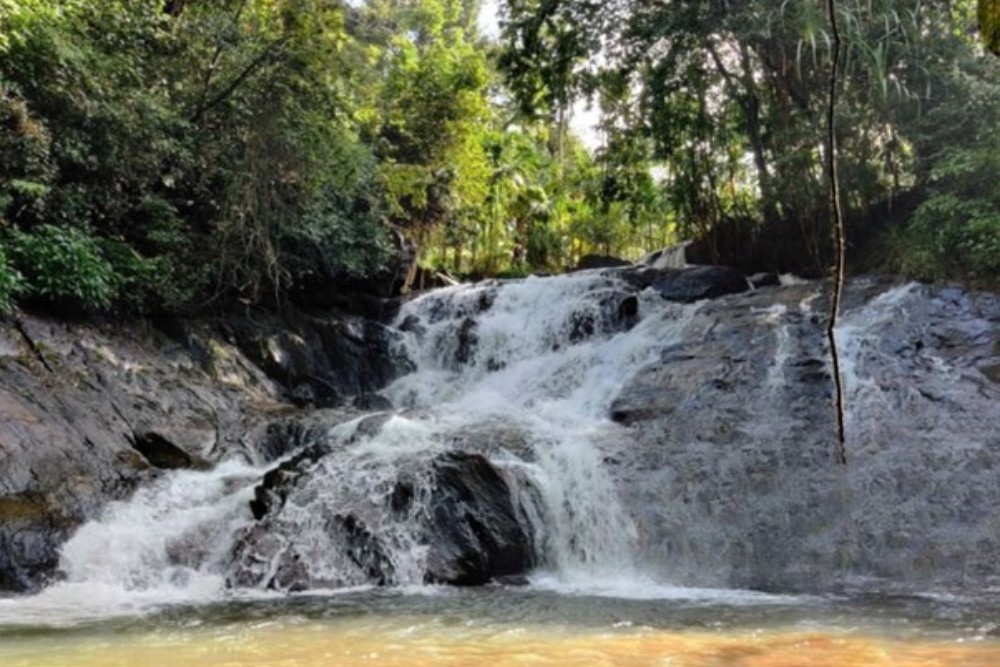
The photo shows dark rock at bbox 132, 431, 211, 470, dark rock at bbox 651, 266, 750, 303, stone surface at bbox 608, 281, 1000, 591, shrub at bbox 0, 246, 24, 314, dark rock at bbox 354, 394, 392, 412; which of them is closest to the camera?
stone surface at bbox 608, 281, 1000, 591

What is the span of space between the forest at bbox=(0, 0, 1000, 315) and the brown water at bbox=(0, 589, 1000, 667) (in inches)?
220

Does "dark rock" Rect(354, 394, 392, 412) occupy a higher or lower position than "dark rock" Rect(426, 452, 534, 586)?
higher

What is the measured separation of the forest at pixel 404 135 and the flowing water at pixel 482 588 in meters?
3.09

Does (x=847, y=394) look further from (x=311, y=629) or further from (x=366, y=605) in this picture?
(x=311, y=629)

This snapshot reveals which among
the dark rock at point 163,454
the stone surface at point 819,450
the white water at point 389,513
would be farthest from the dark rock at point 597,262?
the dark rock at point 163,454

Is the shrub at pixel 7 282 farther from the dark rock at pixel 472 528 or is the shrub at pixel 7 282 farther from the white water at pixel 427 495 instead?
the dark rock at pixel 472 528

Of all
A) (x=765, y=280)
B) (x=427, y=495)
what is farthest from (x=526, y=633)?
(x=765, y=280)

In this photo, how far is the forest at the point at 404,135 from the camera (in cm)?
1041

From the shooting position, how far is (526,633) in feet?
16.9

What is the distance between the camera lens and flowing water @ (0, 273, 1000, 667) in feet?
15.3

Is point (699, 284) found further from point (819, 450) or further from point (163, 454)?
point (163, 454)

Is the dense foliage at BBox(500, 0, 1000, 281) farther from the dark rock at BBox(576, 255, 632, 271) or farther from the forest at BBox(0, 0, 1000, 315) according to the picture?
the dark rock at BBox(576, 255, 632, 271)

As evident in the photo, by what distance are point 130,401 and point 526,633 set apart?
7.04m

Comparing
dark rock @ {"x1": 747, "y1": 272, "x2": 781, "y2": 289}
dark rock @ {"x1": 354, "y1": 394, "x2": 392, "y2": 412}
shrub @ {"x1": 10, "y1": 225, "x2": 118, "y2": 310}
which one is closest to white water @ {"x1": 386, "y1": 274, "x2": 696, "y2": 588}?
dark rock @ {"x1": 354, "y1": 394, "x2": 392, "y2": 412}
